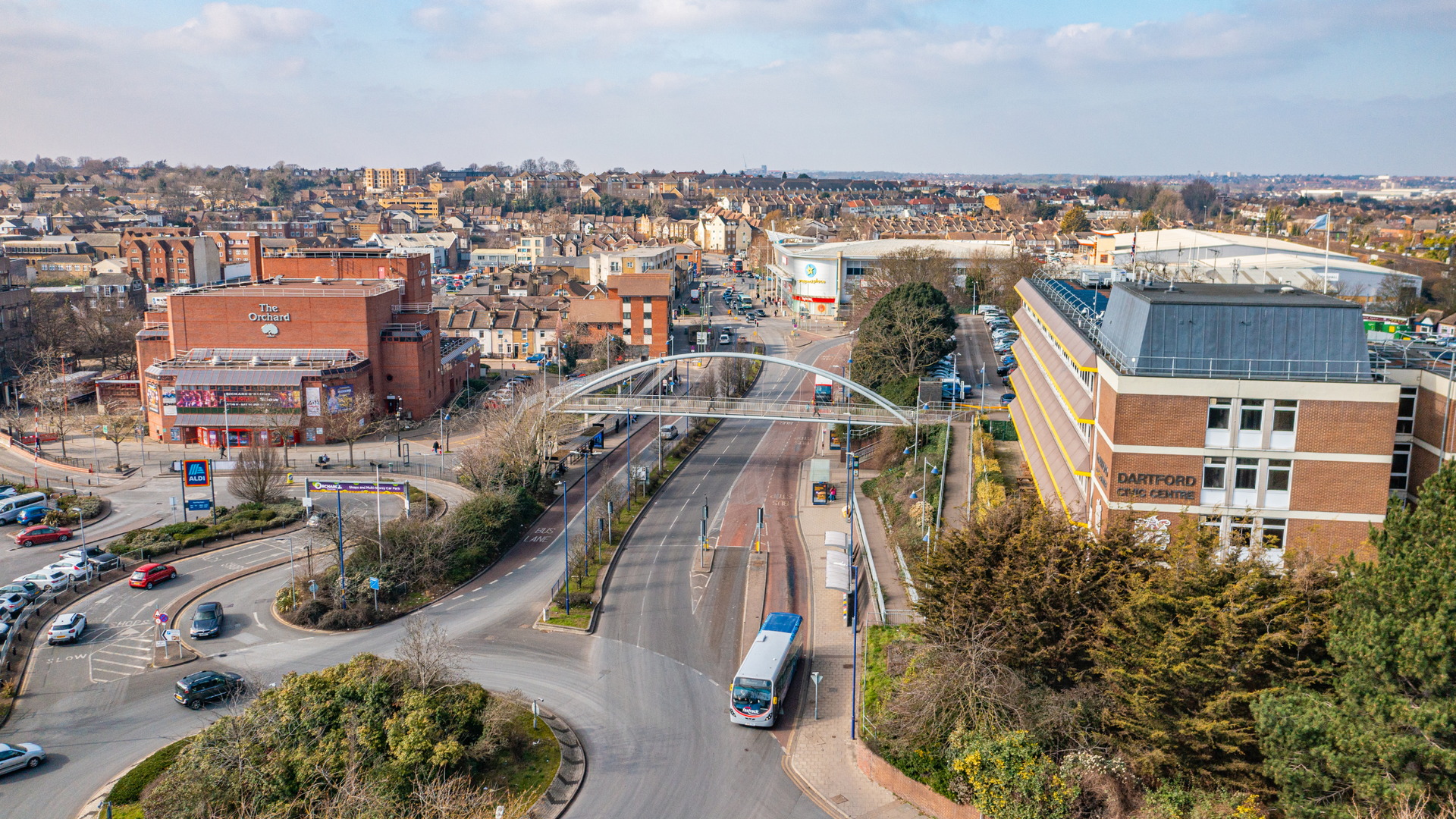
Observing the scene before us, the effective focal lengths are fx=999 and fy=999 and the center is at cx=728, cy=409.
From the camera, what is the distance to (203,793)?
59.2ft

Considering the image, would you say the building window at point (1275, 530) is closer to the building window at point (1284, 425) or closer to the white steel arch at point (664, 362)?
the building window at point (1284, 425)

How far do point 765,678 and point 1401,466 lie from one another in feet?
49.5

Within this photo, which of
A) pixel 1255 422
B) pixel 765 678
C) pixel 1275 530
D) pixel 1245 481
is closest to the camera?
pixel 1255 422

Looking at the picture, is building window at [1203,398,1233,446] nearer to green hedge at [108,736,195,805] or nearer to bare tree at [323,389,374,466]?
green hedge at [108,736,195,805]

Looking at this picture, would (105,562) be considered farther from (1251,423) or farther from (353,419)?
(1251,423)

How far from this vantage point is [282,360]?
176 feet

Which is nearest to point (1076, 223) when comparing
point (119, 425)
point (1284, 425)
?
point (119, 425)

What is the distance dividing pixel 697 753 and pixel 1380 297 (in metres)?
61.6

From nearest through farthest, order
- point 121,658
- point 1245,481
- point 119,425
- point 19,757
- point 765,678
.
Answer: point 19,757 < point 1245,481 < point 765,678 < point 121,658 < point 119,425

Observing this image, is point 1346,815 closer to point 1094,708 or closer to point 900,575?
point 1094,708

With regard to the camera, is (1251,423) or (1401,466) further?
(1401,466)

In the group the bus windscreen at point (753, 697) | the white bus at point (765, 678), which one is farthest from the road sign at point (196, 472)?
the bus windscreen at point (753, 697)

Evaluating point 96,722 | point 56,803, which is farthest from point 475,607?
point 56,803

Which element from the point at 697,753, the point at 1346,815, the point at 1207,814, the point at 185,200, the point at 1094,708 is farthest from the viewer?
the point at 185,200
